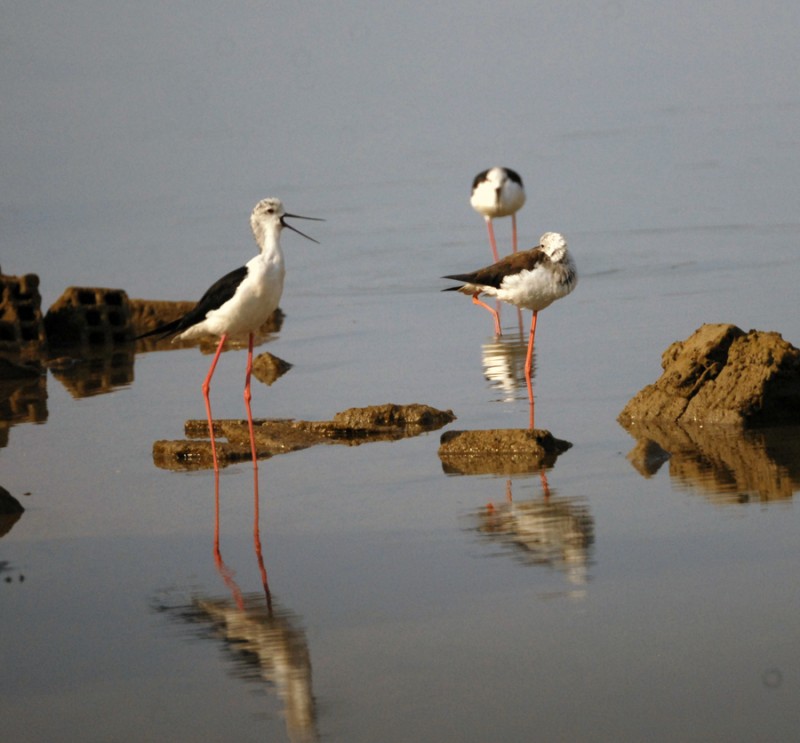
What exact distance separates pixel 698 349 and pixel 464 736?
457cm

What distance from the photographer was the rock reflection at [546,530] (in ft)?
21.6

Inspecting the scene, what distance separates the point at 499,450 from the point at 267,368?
12.1ft

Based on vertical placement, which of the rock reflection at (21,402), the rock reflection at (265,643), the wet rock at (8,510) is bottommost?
the rock reflection at (265,643)

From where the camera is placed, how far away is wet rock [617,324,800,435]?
8.77 meters

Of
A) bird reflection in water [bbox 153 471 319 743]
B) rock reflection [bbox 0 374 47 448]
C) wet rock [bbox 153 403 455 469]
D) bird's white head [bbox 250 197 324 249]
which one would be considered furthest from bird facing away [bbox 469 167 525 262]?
bird reflection in water [bbox 153 471 319 743]

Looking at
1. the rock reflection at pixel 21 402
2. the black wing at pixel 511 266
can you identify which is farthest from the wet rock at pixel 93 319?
the black wing at pixel 511 266

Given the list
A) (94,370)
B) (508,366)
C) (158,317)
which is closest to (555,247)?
(508,366)

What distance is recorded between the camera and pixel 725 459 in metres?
8.15

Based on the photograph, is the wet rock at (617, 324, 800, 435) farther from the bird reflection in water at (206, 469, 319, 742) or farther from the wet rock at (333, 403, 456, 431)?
the bird reflection in water at (206, 469, 319, 742)

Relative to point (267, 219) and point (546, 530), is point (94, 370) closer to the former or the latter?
point (267, 219)

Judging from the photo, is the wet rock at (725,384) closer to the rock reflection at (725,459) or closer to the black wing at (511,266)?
the rock reflection at (725,459)

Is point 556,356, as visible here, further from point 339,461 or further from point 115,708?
point 115,708

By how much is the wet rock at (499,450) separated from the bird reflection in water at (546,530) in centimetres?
57

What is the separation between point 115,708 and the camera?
5.35 metres
